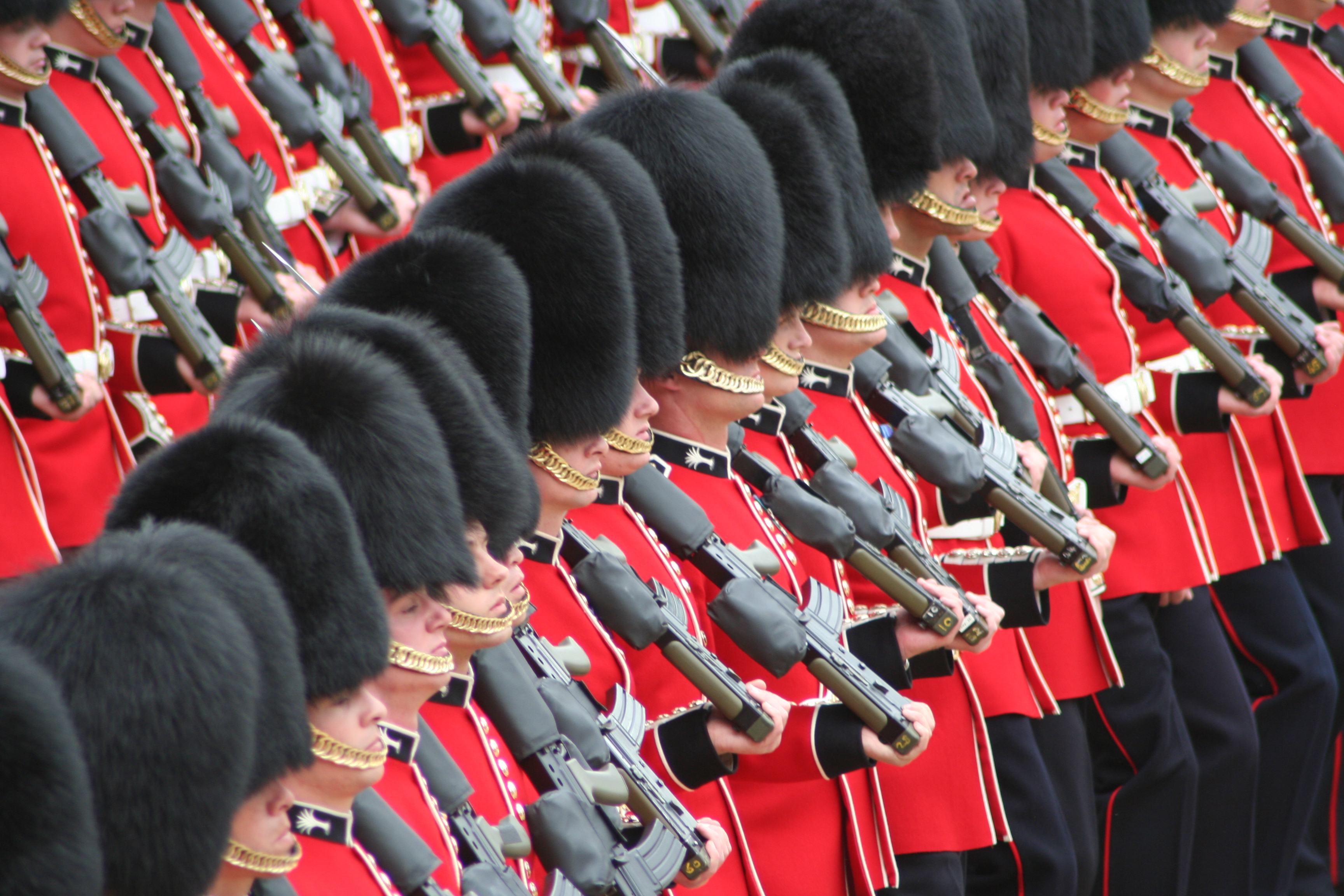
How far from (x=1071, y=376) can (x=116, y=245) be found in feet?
7.30

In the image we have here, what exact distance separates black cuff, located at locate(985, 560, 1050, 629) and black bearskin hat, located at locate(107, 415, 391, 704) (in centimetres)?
213

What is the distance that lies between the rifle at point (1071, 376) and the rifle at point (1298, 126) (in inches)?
71.8

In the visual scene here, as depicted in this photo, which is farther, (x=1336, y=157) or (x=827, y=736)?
(x=1336, y=157)

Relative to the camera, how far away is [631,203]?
9.61 feet

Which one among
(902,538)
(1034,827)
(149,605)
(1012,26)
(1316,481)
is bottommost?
(1316,481)

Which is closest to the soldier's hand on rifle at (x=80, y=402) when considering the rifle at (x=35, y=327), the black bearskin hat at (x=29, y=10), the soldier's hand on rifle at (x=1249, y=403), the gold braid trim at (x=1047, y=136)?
the rifle at (x=35, y=327)

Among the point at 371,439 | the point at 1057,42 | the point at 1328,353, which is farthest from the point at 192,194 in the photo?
the point at 1328,353

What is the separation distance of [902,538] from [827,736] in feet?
1.62

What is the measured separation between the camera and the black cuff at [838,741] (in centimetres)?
305

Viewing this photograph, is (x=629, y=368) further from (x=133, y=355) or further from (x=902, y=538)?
(x=133, y=355)

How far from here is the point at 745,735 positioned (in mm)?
2822

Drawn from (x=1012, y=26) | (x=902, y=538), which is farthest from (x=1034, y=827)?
(x=1012, y=26)

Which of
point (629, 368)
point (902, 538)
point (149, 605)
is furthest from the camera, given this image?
point (902, 538)

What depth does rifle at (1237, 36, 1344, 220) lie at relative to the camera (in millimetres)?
5707
